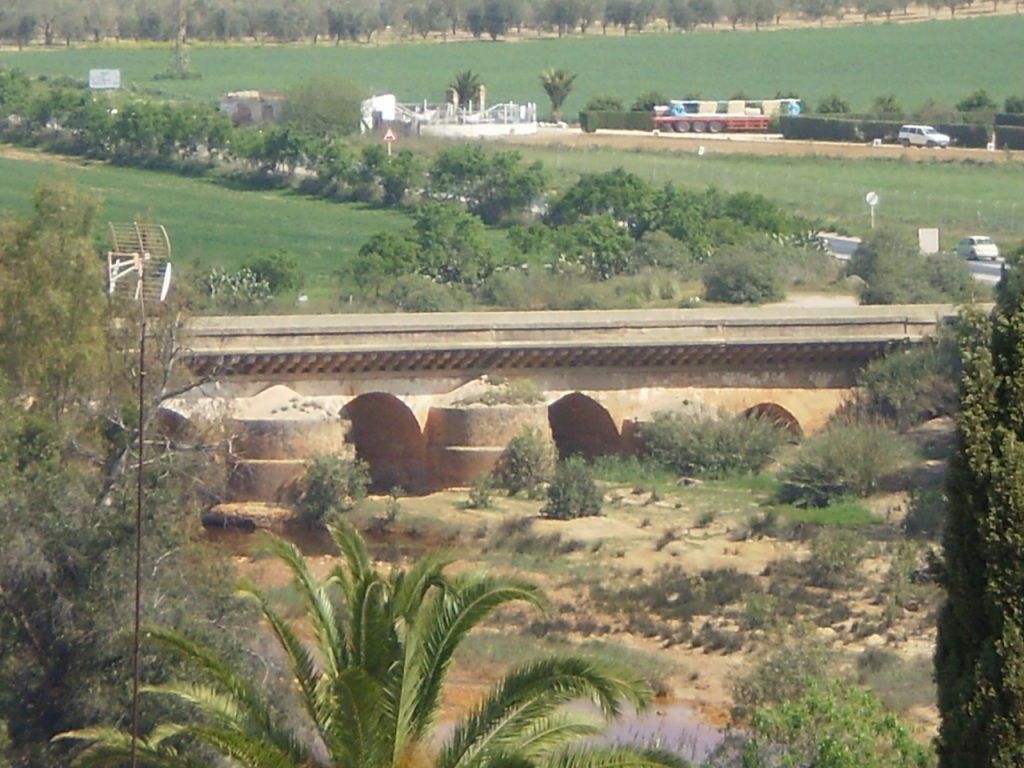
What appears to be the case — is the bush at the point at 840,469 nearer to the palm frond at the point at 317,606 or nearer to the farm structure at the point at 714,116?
the palm frond at the point at 317,606

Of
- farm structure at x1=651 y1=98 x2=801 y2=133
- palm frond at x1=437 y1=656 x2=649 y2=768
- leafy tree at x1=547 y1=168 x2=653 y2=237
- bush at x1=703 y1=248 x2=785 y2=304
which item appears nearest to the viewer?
palm frond at x1=437 y1=656 x2=649 y2=768

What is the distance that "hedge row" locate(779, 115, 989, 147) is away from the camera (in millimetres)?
84312

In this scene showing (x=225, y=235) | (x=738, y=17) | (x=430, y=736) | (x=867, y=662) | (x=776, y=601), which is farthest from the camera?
(x=738, y=17)

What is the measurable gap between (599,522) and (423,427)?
4.88m

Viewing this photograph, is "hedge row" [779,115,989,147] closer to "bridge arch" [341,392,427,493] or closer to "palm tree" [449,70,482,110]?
"palm tree" [449,70,482,110]

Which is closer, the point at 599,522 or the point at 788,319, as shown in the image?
the point at 599,522

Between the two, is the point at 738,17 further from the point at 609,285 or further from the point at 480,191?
the point at 609,285

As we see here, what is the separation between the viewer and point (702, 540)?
116ft

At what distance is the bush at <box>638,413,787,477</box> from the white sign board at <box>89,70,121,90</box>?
6983 centimetres

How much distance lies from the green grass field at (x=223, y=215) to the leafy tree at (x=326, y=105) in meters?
13.6

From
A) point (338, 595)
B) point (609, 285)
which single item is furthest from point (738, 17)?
point (338, 595)

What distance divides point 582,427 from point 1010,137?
149 feet

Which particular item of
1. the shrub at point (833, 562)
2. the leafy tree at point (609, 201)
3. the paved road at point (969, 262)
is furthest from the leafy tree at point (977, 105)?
the shrub at point (833, 562)

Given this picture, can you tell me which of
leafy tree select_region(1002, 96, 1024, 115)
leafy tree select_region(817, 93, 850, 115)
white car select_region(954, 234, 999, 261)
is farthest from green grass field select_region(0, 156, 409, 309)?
leafy tree select_region(1002, 96, 1024, 115)
